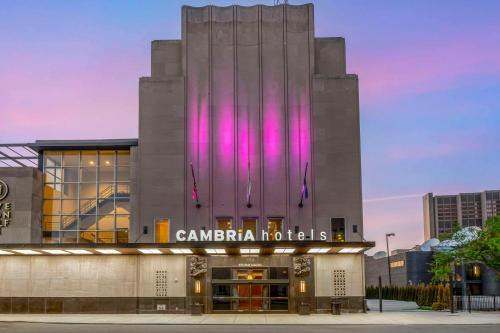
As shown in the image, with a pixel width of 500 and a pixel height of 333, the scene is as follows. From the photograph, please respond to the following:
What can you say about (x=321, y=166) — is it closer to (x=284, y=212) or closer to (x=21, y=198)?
(x=284, y=212)

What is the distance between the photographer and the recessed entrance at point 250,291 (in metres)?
45.8

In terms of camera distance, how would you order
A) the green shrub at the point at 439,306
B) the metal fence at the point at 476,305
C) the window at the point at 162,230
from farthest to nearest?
the green shrub at the point at 439,306 → the metal fence at the point at 476,305 → the window at the point at 162,230

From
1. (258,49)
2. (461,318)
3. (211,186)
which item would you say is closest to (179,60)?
(258,49)

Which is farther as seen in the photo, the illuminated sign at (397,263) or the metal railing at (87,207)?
the illuminated sign at (397,263)

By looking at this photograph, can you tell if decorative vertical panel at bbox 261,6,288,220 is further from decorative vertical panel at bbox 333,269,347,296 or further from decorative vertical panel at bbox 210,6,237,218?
decorative vertical panel at bbox 333,269,347,296

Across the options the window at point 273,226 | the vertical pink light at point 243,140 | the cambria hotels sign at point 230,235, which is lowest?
the cambria hotels sign at point 230,235

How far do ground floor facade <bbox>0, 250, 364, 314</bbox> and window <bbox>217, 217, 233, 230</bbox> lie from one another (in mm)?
2276

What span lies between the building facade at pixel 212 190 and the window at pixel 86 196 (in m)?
0.09

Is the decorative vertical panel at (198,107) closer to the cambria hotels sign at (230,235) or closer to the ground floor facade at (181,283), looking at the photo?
the cambria hotels sign at (230,235)

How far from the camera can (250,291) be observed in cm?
4600

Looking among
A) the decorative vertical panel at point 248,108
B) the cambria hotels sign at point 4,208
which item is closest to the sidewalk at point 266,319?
the cambria hotels sign at point 4,208

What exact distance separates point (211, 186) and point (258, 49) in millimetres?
11227

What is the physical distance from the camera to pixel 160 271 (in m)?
46.2

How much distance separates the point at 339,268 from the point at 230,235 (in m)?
8.21
